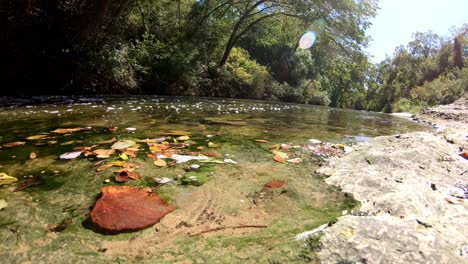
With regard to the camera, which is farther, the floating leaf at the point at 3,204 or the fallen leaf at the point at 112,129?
the fallen leaf at the point at 112,129

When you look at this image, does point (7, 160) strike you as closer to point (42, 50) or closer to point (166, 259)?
point (166, 259)

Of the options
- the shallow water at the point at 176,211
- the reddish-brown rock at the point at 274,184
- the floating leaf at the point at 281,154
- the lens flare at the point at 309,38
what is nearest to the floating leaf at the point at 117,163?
the shallow water at the point at 176,211

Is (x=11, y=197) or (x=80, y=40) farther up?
(x=80, y=40)

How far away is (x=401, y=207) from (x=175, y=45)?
15185 millimetres

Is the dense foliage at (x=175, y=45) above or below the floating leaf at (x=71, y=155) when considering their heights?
above

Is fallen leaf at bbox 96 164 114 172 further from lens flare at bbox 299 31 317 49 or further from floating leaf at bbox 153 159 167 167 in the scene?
lens flare at bbox 299 31 317 49

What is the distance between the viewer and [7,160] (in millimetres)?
2516

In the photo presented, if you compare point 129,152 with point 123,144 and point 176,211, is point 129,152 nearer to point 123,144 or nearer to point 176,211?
point 123,144

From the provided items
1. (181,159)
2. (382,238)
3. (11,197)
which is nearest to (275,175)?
(181,159)

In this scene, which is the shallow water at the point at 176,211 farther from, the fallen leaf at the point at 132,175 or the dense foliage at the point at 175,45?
the dense foliage at the point at 175,45

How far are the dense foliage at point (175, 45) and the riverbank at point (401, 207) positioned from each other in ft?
30.5

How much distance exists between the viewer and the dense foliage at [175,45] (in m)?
8.94

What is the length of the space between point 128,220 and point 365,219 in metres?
1.24

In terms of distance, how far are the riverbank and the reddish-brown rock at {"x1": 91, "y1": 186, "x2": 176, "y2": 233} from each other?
92 cm
